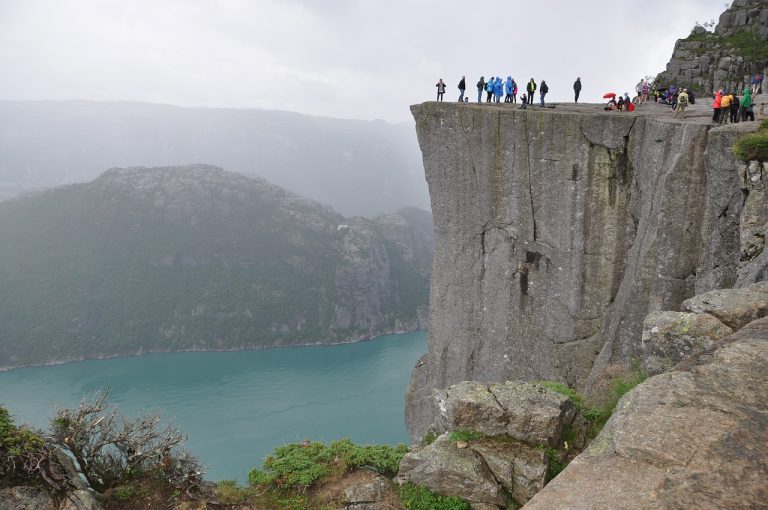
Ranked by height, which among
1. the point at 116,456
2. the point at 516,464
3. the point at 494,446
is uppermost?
the point at 494,446

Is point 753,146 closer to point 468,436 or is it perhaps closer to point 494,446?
point 494,446

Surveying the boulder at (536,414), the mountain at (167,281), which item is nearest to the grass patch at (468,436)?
the boulder at (536,414)

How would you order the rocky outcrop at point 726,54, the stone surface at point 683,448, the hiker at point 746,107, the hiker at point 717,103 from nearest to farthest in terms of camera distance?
the stone surface at point 683,448 → the hiker at point 746,107 → the hiker at point 717,103 → the rocky outcrop at point 726,54

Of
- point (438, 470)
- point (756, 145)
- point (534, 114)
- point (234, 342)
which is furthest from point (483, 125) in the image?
point (234, 342)

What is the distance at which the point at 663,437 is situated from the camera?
6.00m

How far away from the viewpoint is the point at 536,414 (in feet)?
32.4

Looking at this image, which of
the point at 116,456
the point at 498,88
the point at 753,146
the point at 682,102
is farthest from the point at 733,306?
the point at 498,88

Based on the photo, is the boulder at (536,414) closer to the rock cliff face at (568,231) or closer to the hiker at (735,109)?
the rock cliff face at (568,231)

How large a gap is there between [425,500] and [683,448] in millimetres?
5608

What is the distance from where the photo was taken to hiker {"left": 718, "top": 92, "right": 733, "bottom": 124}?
53.7 feet

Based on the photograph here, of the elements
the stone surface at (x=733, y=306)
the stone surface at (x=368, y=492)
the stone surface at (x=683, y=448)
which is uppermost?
the stone surface at (x=733, y=306)

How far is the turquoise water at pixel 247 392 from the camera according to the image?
82556 mm

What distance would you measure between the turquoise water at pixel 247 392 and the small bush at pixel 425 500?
2395 inches

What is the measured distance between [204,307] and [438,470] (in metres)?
167
